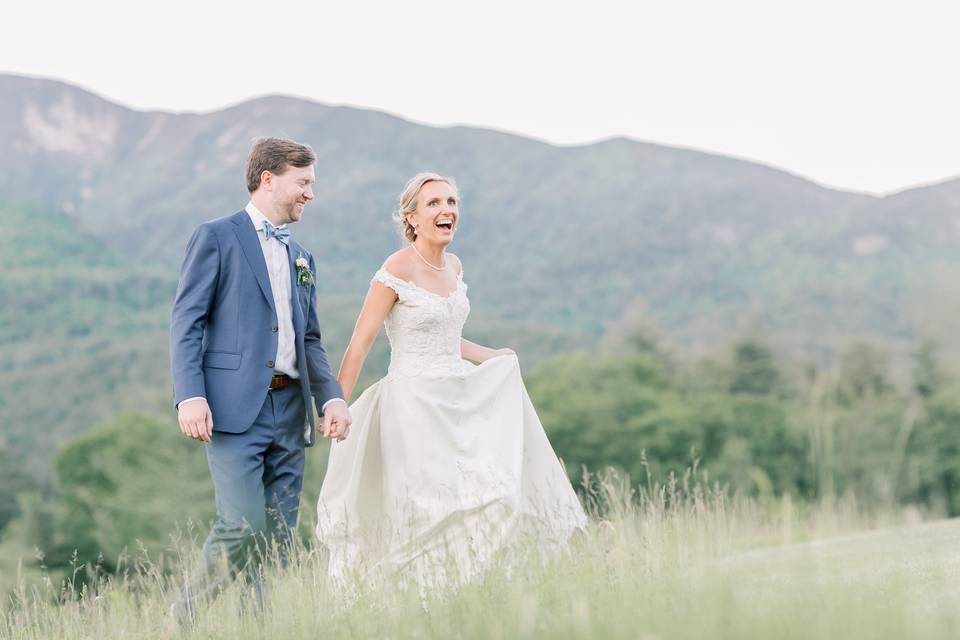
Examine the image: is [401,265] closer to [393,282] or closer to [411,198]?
[393,282]

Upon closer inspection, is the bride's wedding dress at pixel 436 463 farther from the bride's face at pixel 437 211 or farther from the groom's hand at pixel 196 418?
the groom's hand at pixel 196 418

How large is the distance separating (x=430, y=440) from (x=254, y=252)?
4.23 ft

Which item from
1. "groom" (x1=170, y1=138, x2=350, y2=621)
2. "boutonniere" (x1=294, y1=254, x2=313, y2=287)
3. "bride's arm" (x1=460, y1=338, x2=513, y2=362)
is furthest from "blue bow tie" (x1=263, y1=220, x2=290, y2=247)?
"bride's arm" (x1=460, y1=338, x2=513, y2=362)

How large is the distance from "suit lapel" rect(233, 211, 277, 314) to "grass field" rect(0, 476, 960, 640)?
1.19 m

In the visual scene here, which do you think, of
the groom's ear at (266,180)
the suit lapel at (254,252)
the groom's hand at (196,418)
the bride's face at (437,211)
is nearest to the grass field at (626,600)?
the groom's hand at (196,418)

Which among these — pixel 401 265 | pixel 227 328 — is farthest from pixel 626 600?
pixel 401 265

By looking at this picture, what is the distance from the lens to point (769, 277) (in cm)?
18638

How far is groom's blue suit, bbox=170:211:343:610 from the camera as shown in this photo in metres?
5.25

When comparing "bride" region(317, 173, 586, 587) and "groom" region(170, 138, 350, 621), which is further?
Result: "bride" region(317, 173, 586, 587)

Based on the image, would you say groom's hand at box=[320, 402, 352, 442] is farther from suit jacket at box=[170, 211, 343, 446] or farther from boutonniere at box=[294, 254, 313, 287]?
boutonniere at box=[294, 254, 313, 287]

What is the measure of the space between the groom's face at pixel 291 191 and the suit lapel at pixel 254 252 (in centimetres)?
19

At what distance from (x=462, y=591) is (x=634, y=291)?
17870cm

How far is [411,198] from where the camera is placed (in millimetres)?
6355

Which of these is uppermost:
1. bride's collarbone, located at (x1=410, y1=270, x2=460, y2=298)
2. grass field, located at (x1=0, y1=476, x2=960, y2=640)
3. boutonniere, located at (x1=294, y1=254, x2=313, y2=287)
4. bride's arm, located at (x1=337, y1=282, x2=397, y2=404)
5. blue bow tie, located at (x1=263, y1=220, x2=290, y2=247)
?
blue bow tie, located at (x1=263, y1=220, x2=290, y2=247)
